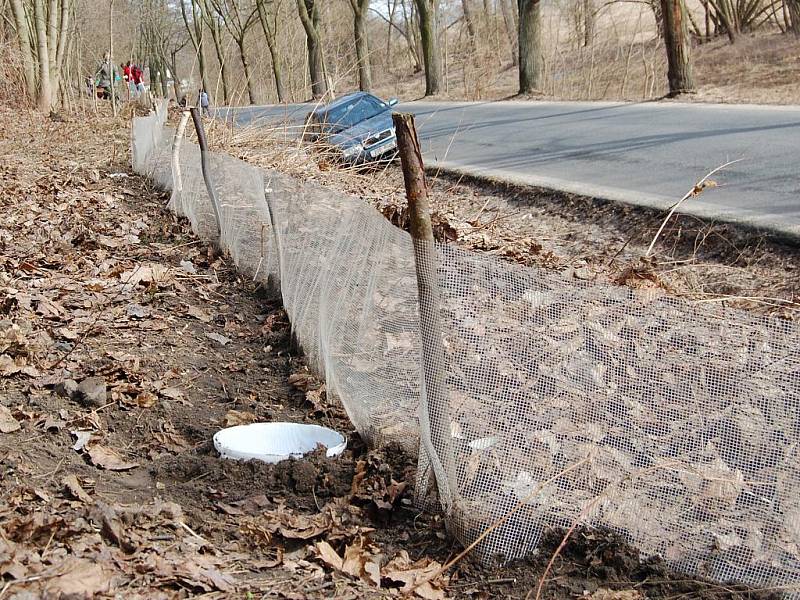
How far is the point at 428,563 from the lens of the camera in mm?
3018

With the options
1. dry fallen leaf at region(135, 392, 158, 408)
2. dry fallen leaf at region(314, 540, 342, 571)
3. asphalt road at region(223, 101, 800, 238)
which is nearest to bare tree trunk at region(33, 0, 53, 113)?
asphalt road at region(223, 101, 800, 238)

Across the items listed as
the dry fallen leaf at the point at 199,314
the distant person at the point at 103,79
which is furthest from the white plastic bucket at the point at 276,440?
the distant person at the point at 103,79

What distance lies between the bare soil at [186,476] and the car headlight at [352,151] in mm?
3698

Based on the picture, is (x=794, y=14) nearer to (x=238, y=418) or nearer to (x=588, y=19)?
(x=588, y=19)

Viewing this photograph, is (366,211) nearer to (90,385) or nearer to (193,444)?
(193,444)

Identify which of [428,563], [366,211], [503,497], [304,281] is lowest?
[428,563]

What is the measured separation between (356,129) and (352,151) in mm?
2344

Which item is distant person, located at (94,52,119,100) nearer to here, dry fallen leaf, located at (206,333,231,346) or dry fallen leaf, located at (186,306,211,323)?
dry fallen leaf, located at (186,306,211,323)

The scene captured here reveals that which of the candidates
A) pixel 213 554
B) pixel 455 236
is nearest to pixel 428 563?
pixel 213 554

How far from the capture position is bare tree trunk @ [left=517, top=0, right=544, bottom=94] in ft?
77.8

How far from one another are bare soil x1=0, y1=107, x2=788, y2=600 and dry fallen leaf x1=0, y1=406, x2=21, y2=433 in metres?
0.02

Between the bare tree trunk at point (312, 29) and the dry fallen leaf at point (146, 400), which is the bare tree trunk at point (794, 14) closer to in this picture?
the bare tree trunk at point (312, 29)

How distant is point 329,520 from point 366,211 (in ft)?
4.68

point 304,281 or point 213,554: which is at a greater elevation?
point 304,281
